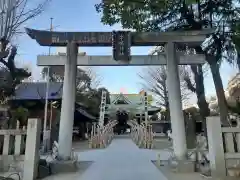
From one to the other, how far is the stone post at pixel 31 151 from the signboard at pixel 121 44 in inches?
135

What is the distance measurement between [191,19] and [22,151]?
7776 mm

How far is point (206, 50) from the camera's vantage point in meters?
10.4

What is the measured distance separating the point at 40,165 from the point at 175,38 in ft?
18.7

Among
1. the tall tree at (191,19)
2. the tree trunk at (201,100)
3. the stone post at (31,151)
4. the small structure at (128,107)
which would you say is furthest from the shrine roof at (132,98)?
the stone post at (31,151)

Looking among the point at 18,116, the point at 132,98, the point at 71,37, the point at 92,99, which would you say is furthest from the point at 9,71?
the point at 132,98

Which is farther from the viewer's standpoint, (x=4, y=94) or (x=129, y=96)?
(x=129, y=96)

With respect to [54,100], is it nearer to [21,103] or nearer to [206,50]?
[21,103]

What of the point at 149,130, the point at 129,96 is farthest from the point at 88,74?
the point at 149,130

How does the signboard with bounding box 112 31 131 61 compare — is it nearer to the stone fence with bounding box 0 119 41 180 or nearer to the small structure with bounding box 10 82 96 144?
the stone fence with bounding box 0 119 41 180

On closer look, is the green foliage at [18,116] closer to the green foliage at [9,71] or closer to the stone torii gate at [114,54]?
the green foliage at [9,71]

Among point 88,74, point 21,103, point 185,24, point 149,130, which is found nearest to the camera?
point 185,24

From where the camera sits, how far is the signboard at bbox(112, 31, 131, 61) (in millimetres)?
8523

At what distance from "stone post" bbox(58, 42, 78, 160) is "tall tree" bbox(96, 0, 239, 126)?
225cm

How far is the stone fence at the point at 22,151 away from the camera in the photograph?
6453 millimetres
